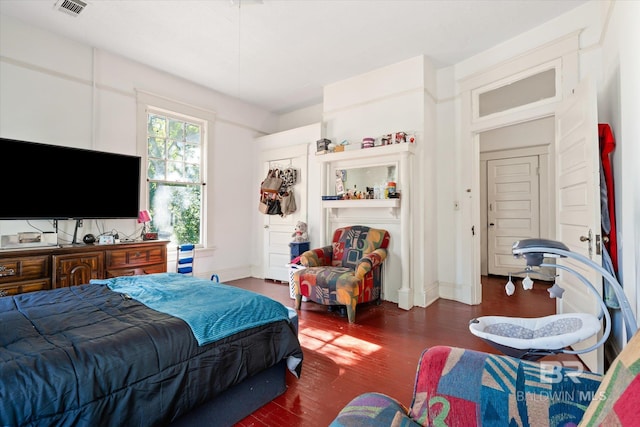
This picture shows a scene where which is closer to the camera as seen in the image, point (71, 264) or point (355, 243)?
point (71, 264)

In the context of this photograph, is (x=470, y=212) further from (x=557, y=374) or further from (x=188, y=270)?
(x=188, y=270)

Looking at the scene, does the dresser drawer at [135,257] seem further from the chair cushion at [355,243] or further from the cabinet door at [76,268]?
the chair cushion at [355,243]

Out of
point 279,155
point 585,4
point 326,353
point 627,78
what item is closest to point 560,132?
point 627,78

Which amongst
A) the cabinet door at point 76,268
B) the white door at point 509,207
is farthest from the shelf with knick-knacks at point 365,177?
the white door at point 509,207

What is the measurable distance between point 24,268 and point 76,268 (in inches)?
14.4

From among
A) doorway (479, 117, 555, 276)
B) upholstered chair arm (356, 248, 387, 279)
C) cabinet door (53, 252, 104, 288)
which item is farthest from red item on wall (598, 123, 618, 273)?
cabinet door (53, 252, 104, 288)

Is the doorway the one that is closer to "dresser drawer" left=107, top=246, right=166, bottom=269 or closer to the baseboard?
the baseboard

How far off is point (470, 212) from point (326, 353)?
252cm

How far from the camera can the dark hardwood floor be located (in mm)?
1796

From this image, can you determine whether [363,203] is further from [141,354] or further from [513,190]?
[513,190]

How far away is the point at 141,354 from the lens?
1.25 m

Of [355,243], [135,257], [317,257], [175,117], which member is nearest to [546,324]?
[355,243]

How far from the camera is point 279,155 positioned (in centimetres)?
512

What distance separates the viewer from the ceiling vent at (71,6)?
271cm
